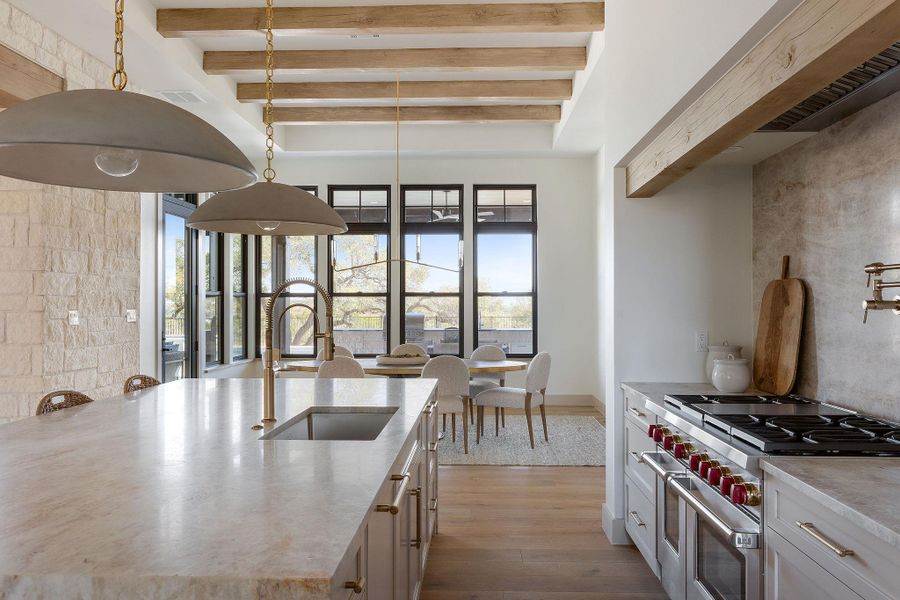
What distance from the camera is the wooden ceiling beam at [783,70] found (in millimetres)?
1229

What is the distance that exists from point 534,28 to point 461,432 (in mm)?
3629

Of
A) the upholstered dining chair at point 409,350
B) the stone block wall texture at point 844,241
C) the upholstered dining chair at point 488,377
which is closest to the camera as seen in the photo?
the stone block wall texture at point 844,241

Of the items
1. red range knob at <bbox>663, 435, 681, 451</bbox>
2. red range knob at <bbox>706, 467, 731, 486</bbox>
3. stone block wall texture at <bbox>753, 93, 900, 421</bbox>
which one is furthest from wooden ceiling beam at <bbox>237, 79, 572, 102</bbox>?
red range knob at <bbox>706, 467, 731, 486</bbox>

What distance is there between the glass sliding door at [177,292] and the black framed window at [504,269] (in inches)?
130

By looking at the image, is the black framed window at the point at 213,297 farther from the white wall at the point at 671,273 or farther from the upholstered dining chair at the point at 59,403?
the white wall at the point at 671,273

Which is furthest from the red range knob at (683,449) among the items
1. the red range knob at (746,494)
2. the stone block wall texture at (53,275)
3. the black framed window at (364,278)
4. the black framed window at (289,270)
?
the black framed window at (289,270)

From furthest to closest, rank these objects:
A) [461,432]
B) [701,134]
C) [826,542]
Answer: [461,432] → [701,134] → [826,542]

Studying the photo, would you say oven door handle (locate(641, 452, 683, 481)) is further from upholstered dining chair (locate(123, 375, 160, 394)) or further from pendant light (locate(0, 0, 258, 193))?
upholstered dining chair (locate(123, 375, 160, 394))

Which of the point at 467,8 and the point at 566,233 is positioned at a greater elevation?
the point at 467,8

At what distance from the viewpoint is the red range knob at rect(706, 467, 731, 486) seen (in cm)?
179

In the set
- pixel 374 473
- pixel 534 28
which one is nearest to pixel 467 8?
pixel 534 28

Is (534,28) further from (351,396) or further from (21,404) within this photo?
(21,404)

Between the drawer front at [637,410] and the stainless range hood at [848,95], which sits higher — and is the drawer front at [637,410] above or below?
below

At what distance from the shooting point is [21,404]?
3.65 metres
